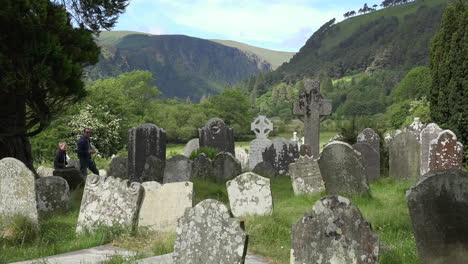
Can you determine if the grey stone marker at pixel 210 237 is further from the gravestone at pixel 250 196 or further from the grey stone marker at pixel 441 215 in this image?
the gravestone at pixel 250 196

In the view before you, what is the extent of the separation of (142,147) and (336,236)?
11903 mm

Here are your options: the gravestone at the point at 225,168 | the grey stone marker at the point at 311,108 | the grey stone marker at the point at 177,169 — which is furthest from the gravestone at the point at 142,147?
the grey stone marker at the point at 311,108

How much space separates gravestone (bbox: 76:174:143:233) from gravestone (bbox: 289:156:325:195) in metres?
5.34

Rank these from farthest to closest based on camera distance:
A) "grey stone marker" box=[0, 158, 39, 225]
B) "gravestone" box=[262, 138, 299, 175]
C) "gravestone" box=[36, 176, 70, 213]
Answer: "gravestone" box=[262, 138, 299, 175] → "gravestone" box=[36, 176, 70, 213] → "grey stone marker" box=[0, 158, 39, 225]

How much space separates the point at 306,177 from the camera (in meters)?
12.8

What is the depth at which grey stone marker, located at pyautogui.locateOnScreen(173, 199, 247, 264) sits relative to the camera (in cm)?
550

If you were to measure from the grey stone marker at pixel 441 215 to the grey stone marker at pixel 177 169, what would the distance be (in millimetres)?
9611

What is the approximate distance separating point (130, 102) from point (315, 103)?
40.7 metres

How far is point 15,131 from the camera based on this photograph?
12883 millimetres

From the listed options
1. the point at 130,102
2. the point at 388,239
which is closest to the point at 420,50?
the point at 130,102

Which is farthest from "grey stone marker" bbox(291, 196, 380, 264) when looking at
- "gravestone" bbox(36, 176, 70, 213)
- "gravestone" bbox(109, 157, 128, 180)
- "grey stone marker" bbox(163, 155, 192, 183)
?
"gravestone" bbox(109, 157, 128, 180)

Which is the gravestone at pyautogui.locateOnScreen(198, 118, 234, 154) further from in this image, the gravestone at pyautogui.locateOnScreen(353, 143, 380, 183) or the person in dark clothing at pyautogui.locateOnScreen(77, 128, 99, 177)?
the gravestone at pyautogui.locateOnScreen(353, 143, 380, 183)

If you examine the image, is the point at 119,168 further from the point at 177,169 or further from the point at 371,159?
the point at 371,159

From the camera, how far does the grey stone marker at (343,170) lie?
11.4 meters
